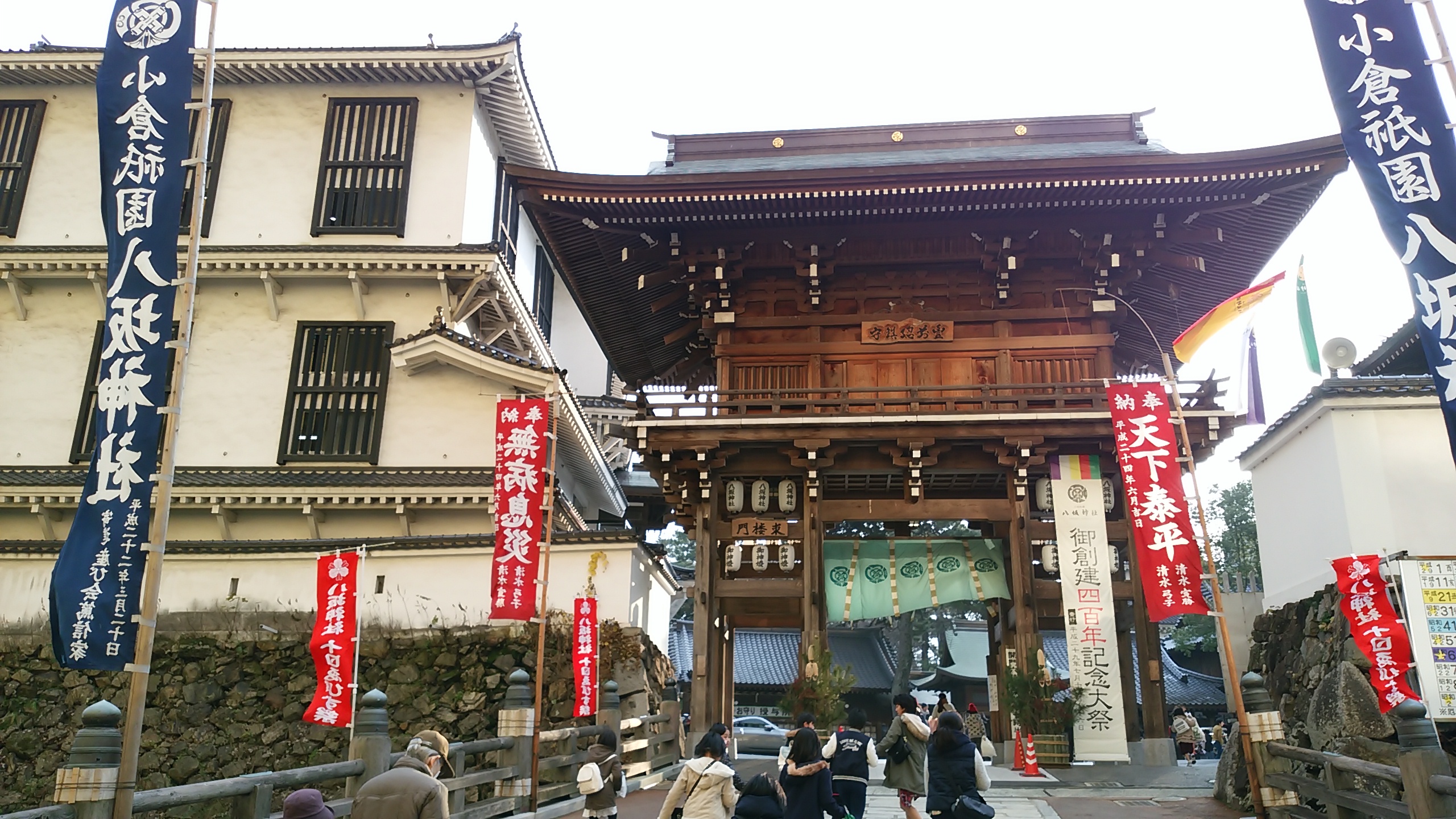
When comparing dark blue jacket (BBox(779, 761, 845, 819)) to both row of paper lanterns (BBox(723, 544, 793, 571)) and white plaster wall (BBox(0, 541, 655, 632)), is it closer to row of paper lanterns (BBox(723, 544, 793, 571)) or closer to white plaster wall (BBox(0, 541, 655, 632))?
white plaster wall (BBox(0, 541, 655, 632))

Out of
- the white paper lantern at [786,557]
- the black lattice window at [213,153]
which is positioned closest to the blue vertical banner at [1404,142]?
the white paper lantern at [786,557]

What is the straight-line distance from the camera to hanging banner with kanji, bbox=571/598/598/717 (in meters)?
13.6

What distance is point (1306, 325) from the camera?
12938mm

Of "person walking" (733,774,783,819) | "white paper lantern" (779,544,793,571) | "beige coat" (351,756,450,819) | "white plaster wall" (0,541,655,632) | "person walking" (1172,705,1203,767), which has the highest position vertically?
"white paper lantern" (779,544,793,571)

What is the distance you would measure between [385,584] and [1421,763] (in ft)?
45.6

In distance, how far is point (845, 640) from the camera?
37.6 meters

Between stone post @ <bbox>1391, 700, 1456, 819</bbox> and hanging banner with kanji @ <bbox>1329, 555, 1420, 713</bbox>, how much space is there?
3.88m

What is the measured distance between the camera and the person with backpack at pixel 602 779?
848 centimetres

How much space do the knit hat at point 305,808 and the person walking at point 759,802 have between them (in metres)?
3.39

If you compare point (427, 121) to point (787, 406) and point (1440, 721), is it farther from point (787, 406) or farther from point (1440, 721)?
point (1440, 721)

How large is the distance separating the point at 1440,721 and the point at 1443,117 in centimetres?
693

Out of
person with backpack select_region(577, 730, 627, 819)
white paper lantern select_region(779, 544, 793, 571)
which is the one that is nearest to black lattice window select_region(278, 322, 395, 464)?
white paper lantern select_region(779, 544, 793, 571)

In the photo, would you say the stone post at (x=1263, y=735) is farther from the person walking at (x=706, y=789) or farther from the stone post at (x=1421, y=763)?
the person walking at (x=706, y=789)

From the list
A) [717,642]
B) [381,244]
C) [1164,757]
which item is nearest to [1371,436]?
[1164,757]
